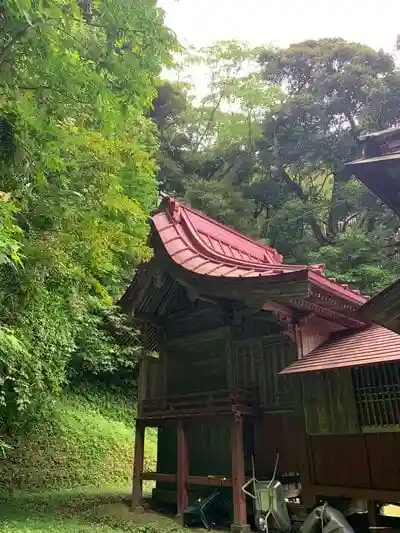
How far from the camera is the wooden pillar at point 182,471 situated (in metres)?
8.97

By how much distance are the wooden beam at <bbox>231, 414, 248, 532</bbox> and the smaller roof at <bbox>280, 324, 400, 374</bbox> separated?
1478 millimetres

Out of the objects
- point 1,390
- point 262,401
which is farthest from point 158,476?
point 1,390

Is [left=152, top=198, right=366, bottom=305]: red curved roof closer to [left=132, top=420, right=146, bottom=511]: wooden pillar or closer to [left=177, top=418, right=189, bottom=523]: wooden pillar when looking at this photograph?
[left=177, top=418, right=189, bottom=523]: wooden pillar

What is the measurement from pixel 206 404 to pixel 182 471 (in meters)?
1.43

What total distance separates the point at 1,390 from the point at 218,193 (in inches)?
778

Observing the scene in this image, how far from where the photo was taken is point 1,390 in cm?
826

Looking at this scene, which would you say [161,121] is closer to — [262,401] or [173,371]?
[173,371]

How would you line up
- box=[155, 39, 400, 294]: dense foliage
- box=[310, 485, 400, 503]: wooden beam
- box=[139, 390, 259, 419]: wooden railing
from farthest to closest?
box=[155, 39, 400, 294]: dense foliage, box=[139, 390, 259, 419]: wooden railing, box=[310, 485, 400, 503]: wooden beam

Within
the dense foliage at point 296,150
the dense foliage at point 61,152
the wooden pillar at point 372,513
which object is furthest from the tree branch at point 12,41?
the dense foliage at point 296,150

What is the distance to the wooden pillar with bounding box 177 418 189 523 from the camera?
8969 mm

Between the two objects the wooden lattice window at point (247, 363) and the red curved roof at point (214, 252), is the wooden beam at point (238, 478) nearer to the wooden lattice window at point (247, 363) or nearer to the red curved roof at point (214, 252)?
the wooden lattice window at point (247, 363)

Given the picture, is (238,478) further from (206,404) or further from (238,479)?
(206,404)

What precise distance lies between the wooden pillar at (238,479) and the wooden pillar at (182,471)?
129 centimetres

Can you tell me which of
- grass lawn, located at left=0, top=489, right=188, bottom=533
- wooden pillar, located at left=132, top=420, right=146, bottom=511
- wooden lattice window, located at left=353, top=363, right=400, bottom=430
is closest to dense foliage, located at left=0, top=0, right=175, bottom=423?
grass lawn, located at left=0, top=489, right=188, bottom=533
